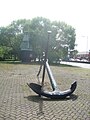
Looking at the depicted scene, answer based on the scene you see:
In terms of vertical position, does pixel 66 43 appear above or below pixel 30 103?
above

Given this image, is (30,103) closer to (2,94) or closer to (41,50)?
(2,94)

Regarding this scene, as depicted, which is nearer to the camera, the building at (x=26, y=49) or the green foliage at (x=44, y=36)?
the green foliage at (x=44, y=36)

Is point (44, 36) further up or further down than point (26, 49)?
further up

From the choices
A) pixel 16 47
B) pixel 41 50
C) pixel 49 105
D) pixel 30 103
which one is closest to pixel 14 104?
pixel 30 103

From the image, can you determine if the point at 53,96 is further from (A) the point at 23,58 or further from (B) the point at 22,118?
(A) the point at 23,58

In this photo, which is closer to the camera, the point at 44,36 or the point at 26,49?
the point at 44,36

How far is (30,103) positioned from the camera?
847 centimetres

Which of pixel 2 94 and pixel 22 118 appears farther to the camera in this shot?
pixel 2 94

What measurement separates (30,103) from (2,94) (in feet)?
6.06

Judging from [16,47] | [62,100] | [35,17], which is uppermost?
[35,17]

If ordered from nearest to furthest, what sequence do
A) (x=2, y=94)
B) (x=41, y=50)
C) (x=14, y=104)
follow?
(x=14, y=104), (x=2, y=94), (x=41, y=50)

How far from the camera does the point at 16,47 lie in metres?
55.9

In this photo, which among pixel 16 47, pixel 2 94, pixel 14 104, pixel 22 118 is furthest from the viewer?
pixel 16 47

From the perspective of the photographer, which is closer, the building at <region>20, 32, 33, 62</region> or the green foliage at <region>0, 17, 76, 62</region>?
the green foliage at <region>0, 17, 76, 62</region>
